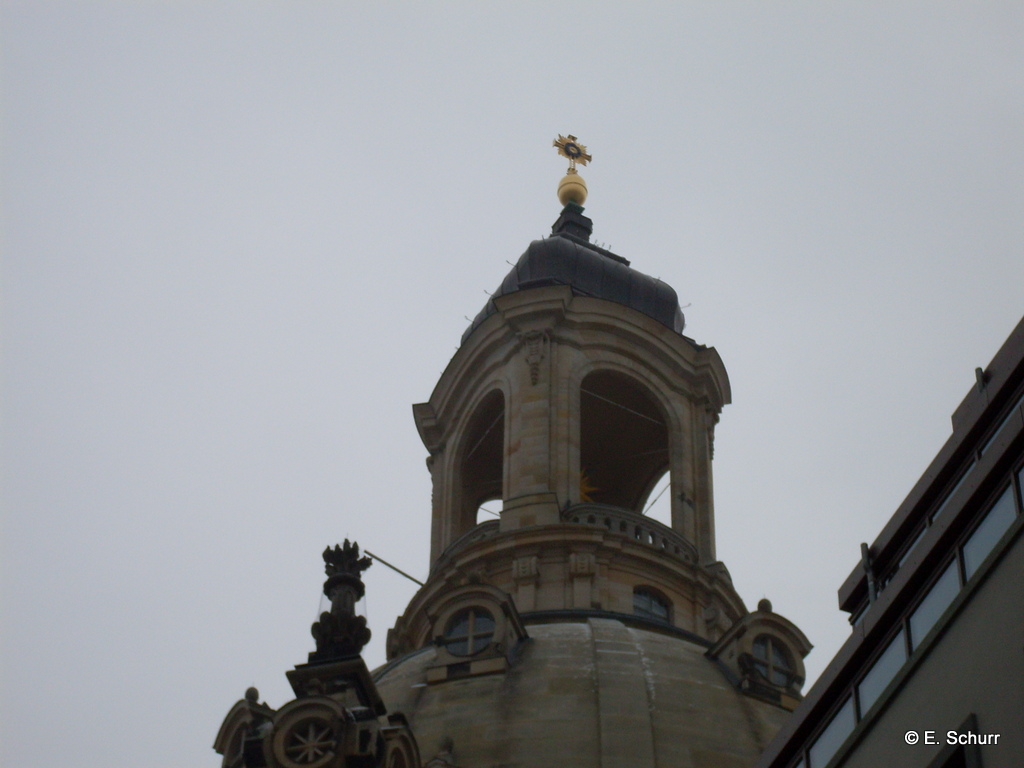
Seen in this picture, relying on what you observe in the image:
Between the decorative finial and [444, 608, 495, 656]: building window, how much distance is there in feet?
63.3

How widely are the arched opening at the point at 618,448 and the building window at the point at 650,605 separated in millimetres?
7699

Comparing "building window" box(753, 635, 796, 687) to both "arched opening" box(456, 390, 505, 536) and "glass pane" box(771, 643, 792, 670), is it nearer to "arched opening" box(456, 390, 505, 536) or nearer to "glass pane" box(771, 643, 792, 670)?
"glass pane" box(771, 643, 792, 670)

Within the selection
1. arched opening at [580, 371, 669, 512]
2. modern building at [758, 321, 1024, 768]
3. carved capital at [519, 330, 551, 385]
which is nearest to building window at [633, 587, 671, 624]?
carved capital at [519, 330, 551, 385]

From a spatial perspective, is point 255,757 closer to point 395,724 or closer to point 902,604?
point 395,724

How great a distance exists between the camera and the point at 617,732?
1522 inches

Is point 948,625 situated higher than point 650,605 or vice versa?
point 650,605

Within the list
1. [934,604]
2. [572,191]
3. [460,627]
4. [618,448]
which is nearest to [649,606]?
[460,627]

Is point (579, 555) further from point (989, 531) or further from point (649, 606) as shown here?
point (989, 531)

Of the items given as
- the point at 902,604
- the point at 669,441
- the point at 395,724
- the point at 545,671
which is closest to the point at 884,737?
the point at 902,604

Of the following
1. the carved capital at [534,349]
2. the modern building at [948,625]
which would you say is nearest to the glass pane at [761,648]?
the carved capital at [534,349]

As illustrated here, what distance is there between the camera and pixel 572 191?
196ft

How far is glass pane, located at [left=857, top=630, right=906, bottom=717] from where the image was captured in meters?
22.4

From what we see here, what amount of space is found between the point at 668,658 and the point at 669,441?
11.1 meters

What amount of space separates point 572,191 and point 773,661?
20.0 m
